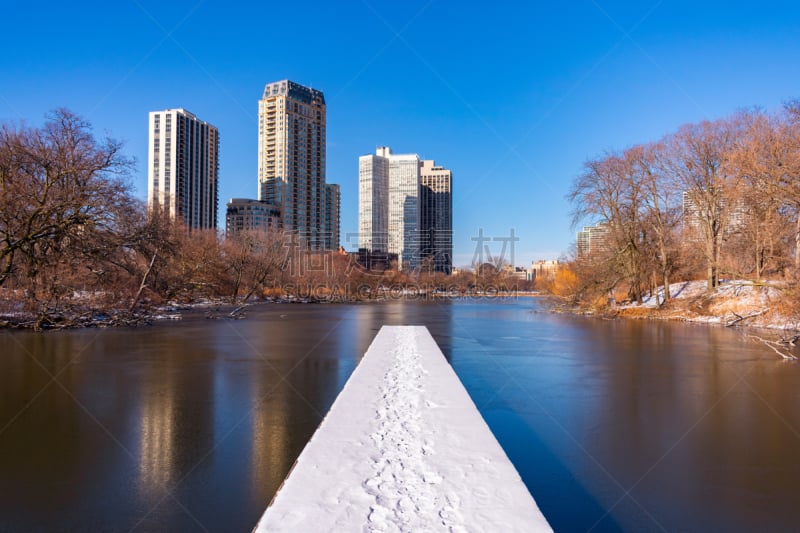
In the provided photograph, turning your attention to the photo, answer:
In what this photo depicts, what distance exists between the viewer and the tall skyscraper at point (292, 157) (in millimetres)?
109312

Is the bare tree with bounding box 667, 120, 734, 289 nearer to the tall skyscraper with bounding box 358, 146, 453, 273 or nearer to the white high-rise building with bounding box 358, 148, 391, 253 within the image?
the tall skyscraper with bounding box 358, 146, 453, 273

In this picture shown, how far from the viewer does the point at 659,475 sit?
5008 millimetres

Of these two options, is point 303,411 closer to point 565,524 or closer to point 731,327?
point 565,524

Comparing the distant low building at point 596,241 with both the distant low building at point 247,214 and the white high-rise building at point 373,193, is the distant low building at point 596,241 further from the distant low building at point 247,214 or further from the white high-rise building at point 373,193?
the white high-rise building at point 373,193

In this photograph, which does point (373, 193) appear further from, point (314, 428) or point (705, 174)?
point (314, 428)

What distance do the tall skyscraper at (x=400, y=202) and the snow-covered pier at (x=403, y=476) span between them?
11245 cm

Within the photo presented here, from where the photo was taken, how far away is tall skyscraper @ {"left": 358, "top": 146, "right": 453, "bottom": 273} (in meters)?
123

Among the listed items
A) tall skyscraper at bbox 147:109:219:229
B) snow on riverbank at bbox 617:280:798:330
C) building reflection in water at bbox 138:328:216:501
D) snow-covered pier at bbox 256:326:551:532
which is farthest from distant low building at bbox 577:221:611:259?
tall skyscraper at bbox 147:109:219:229

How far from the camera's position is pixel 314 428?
21.0 feet

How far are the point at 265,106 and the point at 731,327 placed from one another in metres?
110

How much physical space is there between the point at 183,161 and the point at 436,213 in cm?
6519

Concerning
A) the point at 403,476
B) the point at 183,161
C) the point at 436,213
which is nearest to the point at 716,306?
the point at 403,476

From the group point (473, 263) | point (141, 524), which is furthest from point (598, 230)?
point (473, 263)

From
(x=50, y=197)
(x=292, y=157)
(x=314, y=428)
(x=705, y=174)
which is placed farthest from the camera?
(x=292, y=157)
